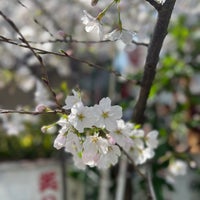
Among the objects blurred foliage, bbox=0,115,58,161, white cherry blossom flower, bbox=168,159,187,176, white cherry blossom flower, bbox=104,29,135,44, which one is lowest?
white cherry blossom flower, bbox=168,159,187,176

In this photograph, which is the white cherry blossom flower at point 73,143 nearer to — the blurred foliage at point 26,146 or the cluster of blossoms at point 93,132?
the cluster of blossoms at point 93,132

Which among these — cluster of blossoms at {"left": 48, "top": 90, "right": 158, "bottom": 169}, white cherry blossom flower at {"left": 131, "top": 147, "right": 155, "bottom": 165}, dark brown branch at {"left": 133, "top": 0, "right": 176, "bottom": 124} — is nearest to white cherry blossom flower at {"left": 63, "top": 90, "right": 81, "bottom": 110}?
cluster of blossoms at {"left": 48, "top": 90, "right": 158, "bottom": 169}

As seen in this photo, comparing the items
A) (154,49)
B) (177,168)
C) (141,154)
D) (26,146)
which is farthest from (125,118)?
(154,49)

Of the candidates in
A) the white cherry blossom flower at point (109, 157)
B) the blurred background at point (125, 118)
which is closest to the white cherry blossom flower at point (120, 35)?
the white cherry blossom flower at point (109, 157)

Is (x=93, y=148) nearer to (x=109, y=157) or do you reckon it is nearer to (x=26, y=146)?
(x=109, y=157)

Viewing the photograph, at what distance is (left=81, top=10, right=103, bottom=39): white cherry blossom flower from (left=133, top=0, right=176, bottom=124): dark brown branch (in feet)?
0.48

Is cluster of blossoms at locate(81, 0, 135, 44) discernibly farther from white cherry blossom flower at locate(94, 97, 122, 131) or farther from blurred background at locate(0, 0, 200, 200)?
blurred background at locate(0, 0, 200, 200)

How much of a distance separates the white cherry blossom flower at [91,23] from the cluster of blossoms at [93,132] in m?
0.14

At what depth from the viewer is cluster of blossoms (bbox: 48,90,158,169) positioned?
86cm

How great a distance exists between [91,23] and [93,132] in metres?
0.24

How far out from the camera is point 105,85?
3.24 metres

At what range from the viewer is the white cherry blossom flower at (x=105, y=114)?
0.87 m

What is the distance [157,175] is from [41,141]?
0.73 m

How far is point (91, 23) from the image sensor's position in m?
0.90
